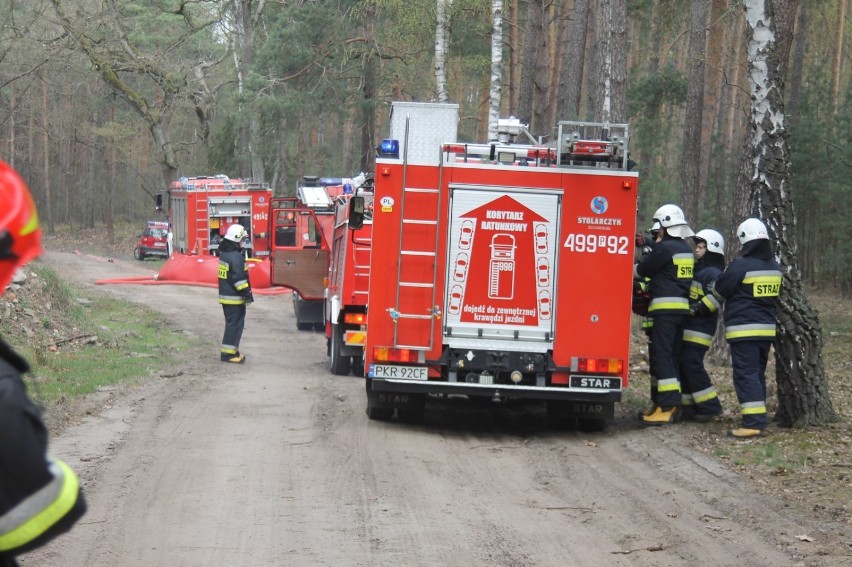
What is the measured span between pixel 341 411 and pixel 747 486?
5.08 metres

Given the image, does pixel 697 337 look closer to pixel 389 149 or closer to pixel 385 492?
pixel 389 149

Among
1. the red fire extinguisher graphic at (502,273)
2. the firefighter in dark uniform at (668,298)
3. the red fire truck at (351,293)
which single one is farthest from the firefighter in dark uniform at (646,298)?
the red fire truck at (351,293)

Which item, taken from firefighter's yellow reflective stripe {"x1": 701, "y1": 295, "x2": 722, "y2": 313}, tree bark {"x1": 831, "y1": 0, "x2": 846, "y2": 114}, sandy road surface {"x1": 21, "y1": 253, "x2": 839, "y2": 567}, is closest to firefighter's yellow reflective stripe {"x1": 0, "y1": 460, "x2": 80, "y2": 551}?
sandy road surface {"x1": 21, "y1": 253, "x2": 839, "y2": 567}

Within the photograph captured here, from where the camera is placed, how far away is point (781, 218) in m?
10.4

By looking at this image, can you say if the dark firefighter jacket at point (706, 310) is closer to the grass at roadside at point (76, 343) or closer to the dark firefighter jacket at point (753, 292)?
the dark firefighter jacket at point (753, 292)

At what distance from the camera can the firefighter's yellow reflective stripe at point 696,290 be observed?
11.1m

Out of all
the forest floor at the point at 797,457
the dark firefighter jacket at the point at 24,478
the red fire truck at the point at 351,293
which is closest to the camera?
the dark firefighter jacket at the point at 24,478

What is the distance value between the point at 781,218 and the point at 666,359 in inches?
71.4

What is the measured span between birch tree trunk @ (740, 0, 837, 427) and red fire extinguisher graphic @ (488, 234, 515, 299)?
7.92 feet

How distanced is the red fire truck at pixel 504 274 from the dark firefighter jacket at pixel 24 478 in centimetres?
807

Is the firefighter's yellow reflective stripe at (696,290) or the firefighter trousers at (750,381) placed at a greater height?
the firefighter's yellow reflective stripe at (696,290)

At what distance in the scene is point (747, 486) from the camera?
8.27m

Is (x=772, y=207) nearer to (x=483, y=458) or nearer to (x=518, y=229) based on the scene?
(x=518, y=229)

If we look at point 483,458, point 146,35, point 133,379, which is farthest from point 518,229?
point 146,35
